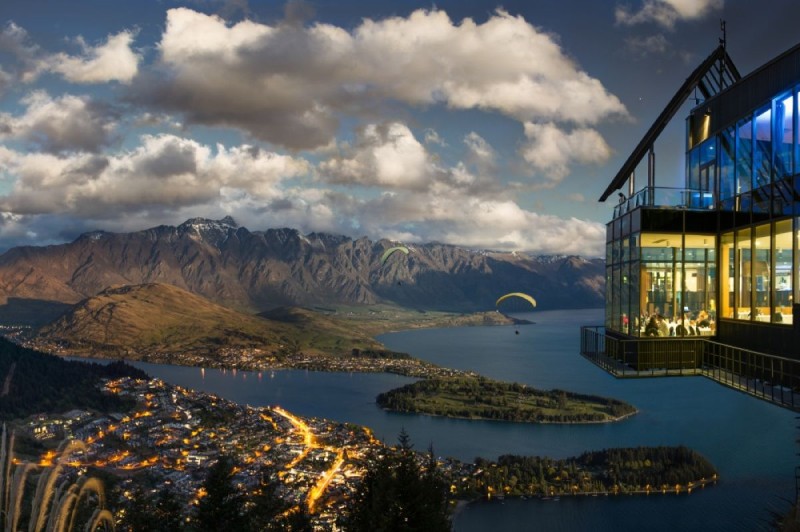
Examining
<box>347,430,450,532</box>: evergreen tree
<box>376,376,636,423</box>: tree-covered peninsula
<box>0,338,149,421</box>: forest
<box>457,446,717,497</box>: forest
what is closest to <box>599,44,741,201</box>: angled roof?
<box>347,430,450,532</box>: evergreen tree

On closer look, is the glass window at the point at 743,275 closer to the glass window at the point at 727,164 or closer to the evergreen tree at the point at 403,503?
the glass window at the point at 727,164

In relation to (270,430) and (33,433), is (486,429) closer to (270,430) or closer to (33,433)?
(270,430)

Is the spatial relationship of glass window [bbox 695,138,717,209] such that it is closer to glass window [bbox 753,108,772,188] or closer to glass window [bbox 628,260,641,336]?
glass window [bbox 753,108,772,188]

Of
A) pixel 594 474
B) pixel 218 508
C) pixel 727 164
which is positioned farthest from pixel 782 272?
pixel 594 474

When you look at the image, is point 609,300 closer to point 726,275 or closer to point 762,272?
point 726,275

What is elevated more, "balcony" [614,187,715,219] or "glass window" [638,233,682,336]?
"balcony" [614,187,715,219]

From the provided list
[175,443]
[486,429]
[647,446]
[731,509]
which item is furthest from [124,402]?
[731,509]
